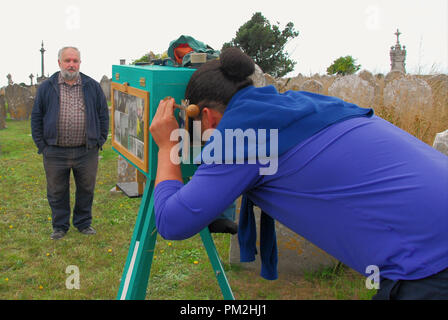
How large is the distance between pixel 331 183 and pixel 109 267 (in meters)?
3.48

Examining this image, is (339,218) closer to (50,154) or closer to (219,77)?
(219,77)

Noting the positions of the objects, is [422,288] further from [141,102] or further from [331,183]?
[141,102]

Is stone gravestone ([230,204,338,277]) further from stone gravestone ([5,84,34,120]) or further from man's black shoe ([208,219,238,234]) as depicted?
stone gravestone ([5,84,34,120])

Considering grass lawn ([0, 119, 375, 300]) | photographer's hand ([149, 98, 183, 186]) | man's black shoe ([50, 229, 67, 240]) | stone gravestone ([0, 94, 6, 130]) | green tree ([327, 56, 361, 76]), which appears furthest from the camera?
green tree ([327, 56, 361, 76])

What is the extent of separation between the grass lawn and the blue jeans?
209 millimetres

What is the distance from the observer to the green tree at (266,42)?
26.5 metres

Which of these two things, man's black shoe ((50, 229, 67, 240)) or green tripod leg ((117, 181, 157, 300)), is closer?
green tripod leg ((117, 181, 157, 300))

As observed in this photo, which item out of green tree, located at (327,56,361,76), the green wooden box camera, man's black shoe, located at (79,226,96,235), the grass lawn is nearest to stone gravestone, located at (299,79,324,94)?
the grass lawn

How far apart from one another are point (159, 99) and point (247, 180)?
86 cm

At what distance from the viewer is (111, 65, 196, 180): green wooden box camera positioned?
247 cm

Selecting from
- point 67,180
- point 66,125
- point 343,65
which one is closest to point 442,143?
point 66,125

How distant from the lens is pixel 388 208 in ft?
5.45

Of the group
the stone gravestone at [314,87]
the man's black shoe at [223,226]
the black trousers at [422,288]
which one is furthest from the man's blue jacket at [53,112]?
the black trousers at [422,288]

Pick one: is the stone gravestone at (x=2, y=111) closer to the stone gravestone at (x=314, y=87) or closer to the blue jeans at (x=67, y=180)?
the blue jeans at (x=67, y=180)
